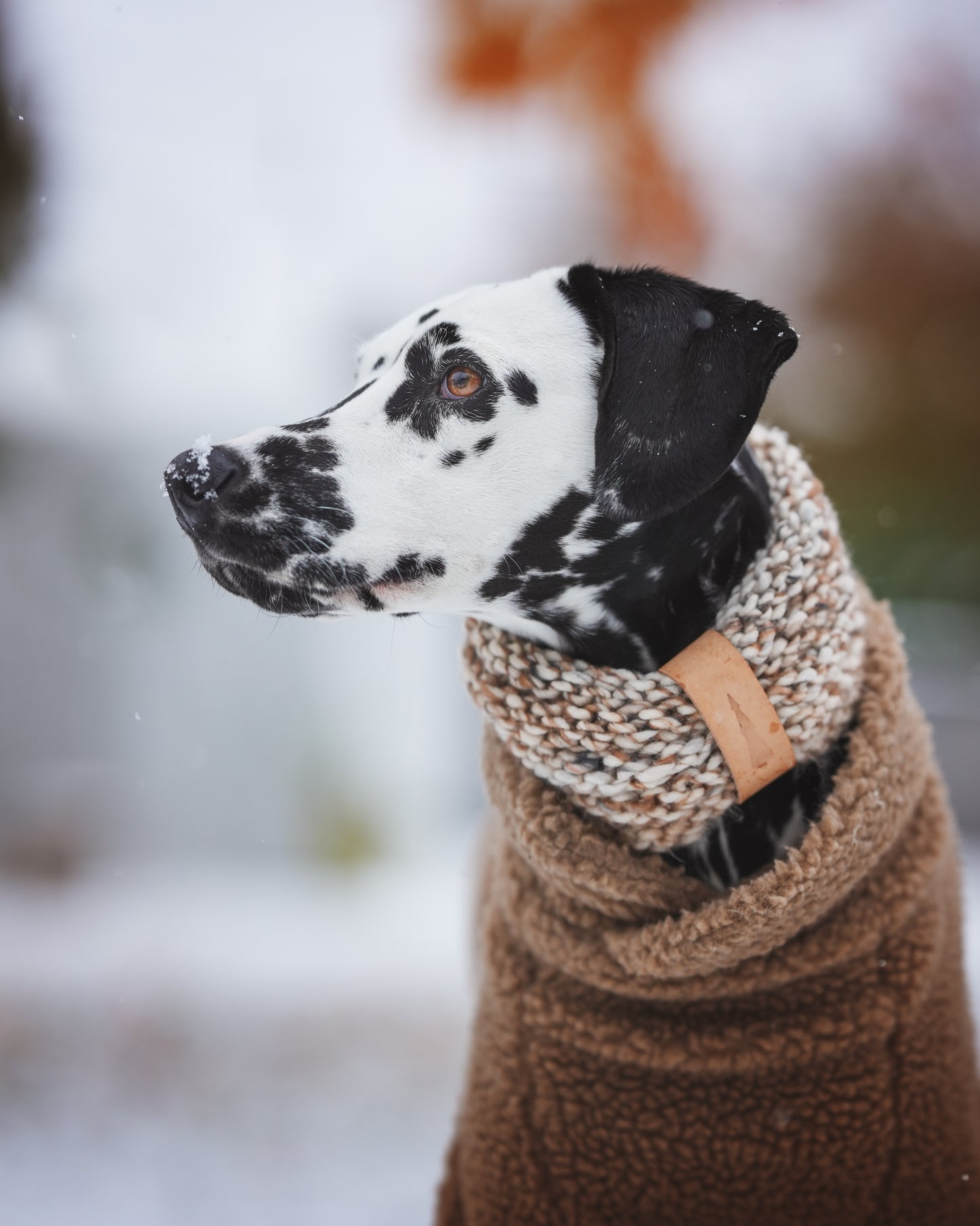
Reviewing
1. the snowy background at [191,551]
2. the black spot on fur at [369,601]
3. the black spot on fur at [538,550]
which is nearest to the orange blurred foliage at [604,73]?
the snowy background at [191,551]

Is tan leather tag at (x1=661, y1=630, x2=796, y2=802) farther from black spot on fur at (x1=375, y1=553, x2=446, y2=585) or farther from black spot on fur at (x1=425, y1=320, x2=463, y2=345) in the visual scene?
black spot on fur at (x1=425, y1=320, x2=463, y2=345)

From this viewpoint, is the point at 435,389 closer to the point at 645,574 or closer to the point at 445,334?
the point at 445,334

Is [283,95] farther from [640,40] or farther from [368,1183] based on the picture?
[368,1183]

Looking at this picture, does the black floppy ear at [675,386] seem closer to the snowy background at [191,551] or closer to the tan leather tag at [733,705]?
the tan leather tag at [733,705]

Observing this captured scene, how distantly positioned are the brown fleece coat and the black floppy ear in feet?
1.34

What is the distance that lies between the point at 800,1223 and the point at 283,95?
245 cm

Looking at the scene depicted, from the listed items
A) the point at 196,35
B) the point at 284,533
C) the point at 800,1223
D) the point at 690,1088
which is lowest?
the point at 800,1223

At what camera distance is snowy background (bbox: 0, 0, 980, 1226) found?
1987 mm

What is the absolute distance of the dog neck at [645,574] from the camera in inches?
43.7

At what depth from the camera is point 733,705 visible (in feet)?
3.46

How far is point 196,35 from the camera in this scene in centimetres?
206

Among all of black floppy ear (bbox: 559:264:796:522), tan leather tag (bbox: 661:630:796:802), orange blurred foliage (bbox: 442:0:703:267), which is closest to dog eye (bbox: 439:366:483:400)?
black floppy ear (bbox: 559:264:796:522)

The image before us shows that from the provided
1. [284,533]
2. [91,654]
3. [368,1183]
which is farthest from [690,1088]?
[91,654]

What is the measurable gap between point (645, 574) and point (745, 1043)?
0.62m
